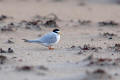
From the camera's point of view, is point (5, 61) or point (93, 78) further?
point (5, 61)

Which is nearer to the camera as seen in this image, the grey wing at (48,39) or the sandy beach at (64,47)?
the sandy beach at (64,47)

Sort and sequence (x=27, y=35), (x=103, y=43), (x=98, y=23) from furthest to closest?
(x=98, y=23)
(x=27, y=35)
(x=103, y=43)

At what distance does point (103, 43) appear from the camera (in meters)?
12.5

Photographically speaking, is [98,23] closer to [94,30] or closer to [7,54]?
[94,30]

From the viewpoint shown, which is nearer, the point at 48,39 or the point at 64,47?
the point at 48,39

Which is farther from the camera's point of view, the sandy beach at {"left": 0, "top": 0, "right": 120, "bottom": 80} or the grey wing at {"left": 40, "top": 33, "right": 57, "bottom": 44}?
the grey wing at {"left": 40, "top": 33, "right": 57, "bottom": 44}

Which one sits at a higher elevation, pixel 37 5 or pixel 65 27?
pixel 37 5

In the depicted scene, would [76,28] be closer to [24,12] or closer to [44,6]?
[24,12]

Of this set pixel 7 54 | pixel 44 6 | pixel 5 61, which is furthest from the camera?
pixel 44 6

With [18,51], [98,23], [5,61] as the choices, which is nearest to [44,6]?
[98,23]

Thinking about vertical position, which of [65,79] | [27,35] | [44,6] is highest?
[44,6]

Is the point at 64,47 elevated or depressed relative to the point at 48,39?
depressed

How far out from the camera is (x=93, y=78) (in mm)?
7887

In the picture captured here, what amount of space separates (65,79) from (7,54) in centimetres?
276
